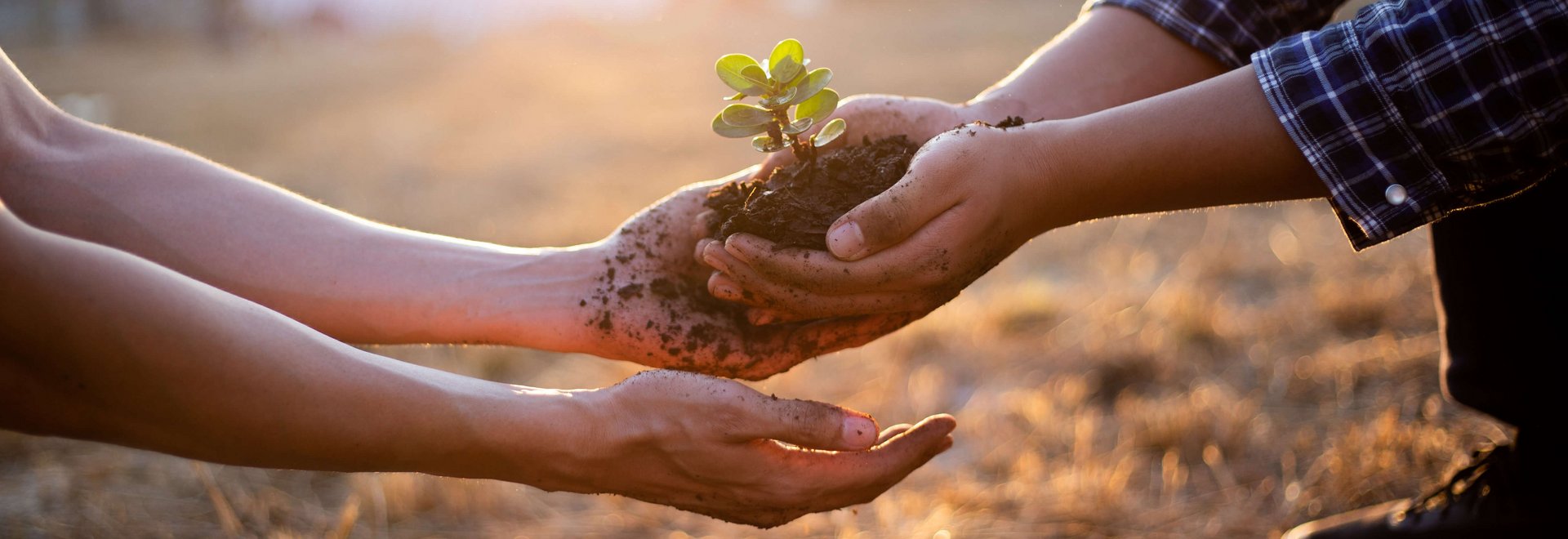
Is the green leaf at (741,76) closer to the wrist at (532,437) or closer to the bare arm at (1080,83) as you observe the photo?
the bare arm at (1080,83)

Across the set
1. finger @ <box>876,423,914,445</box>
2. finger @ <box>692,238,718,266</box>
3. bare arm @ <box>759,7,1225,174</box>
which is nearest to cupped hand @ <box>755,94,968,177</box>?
bare arm @ <box>759,7,1225,174</box>

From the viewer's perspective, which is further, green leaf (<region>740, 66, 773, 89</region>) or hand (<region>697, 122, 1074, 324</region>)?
green leaf (<region>740, 66, 773, 89</region>)

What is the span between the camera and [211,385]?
112 cm

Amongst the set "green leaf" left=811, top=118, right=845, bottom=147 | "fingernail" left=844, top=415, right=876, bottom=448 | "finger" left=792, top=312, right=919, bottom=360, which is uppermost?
"green leaf" left=811, top=118, right=845, bottom=147

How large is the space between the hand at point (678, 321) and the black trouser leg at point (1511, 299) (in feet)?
3.45

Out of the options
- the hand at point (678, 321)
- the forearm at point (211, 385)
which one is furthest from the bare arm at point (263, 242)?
the forearm at point (211, 385)

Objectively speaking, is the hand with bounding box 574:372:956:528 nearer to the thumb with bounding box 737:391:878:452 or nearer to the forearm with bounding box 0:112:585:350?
the thumb with bounding box 737:391:878:452

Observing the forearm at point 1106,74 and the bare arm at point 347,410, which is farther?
the forearm at point 1106,74

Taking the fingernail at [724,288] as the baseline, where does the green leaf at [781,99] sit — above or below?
above

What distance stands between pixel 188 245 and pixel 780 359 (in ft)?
3.76

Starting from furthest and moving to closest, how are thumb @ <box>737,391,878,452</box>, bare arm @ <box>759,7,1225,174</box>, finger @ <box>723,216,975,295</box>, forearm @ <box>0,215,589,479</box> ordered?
bare arm @ <box>759,7,1225,174</box>
finger @ <box>723,216,975,295</box>
thumb @ <box>737,391,878,452</box>
forearm @ <box>0,215,589,479</box>

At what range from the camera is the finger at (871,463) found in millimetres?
1424

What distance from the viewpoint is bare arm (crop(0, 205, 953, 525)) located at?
1.04m

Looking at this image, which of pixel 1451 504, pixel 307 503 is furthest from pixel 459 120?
pixel 1451 504
